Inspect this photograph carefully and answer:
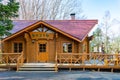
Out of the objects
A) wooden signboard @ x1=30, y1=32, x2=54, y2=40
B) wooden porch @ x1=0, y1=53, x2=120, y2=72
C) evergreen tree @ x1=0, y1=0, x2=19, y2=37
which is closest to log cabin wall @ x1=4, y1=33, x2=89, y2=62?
wooden signboard @ x1=30, y1=32, x2=54, y2=40

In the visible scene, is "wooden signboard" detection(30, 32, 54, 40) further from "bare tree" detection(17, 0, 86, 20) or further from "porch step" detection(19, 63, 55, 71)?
"bare tree" detection(17, 0, 86, 20)

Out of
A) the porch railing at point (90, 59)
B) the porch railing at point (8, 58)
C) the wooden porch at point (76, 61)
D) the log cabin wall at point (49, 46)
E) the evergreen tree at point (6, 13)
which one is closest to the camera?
the evergreen tree at point (6, 13)

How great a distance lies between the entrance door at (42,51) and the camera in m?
21.6

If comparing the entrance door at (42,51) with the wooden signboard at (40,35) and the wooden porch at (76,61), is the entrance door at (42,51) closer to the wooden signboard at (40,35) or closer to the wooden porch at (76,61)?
the wooden signboard at (40,35)

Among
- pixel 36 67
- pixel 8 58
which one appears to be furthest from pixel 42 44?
pixel 36 67

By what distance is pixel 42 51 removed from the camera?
21.7 meters

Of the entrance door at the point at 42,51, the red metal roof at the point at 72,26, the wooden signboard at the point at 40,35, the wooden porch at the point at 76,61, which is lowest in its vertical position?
the wooden porch at the point at 76,61

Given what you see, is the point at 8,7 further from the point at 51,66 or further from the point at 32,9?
the point at 32,9

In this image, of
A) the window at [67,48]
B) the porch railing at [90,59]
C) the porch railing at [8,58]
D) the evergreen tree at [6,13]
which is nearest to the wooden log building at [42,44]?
the window at [67,48]

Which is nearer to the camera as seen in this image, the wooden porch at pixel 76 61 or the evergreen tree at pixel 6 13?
the evergreen tree at pixel 6 13

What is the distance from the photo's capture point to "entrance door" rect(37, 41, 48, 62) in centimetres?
2161

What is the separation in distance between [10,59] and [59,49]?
4.11 m

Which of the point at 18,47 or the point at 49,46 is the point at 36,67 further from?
the point at 18,47

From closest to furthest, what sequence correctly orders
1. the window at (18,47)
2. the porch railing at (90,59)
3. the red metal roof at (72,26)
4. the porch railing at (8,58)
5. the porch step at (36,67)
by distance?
1. the porch step at (36,67)
2. the porch railing at (90,59)
3. the porch railing at (8,58)
4. the window at (18,47)
5. the red metal roof at (72,26)
